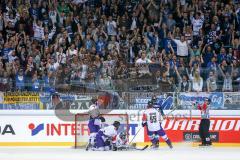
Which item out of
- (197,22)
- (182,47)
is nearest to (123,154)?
(182,47)

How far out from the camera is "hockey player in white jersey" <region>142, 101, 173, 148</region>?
18672 millimetres

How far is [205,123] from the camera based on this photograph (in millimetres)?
19406

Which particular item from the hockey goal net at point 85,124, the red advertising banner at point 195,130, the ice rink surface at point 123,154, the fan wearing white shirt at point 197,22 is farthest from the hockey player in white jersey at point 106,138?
the fan wearing white shirt at point 197,22

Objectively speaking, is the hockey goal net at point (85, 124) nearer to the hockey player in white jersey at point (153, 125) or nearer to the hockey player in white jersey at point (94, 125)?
the hockey player in white jersey at point (94, 125)

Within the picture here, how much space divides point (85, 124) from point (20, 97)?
207 centimetres

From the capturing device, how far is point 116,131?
18.1m

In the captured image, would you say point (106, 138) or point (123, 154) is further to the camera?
point (106, 138)

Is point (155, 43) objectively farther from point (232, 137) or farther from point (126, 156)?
point (126, 156)

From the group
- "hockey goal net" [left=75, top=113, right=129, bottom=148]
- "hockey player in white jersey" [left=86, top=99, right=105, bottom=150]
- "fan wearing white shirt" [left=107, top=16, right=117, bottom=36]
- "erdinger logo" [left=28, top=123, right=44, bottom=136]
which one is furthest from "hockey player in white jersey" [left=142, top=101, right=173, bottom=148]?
"fan wearing white shirt" [left=107, top=16, right=117, bottom=36]

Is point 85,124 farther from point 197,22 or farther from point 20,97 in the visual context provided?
point 197,22

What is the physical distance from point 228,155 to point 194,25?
6.69 metres

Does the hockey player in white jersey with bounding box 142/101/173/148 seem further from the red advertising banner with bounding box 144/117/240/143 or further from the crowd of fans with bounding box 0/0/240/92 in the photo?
the red advertising banner with bounding box 144/117/240/143

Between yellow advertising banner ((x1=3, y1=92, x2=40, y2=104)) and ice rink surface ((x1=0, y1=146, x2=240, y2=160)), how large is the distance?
1365 mm

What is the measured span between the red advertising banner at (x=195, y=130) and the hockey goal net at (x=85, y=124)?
92 centimetres
